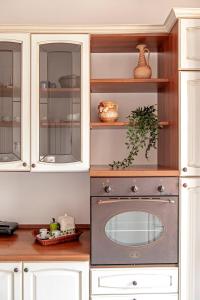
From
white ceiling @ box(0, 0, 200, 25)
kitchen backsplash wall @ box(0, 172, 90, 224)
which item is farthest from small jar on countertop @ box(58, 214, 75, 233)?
white ceiling @ box(0, 0, 200, 25)

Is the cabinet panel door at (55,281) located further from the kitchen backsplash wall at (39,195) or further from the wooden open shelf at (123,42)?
the wooden open shelf at (123,42)

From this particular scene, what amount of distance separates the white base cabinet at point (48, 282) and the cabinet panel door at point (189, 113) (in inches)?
34.0

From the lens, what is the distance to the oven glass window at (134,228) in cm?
212

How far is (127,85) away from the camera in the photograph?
2432 mm

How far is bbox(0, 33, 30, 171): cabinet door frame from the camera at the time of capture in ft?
7.55

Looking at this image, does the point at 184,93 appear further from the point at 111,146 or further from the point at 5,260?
the point at 5,260

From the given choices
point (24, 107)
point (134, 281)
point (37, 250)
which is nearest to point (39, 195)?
point (37, 250)

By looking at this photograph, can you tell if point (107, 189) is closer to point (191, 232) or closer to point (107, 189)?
point (107, 189)

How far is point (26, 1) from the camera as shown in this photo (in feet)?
8.84

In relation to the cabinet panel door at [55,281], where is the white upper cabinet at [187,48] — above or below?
above

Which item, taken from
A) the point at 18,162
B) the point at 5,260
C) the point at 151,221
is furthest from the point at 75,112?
the point at 5,260

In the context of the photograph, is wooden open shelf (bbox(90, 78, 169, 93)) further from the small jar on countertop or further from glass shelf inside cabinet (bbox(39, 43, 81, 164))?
the small jar on countertop

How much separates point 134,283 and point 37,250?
24.0 inches

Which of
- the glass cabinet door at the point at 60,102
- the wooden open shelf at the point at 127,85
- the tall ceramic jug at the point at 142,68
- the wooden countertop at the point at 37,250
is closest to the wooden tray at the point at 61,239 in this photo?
the wooden countertop at the point at 37,250
